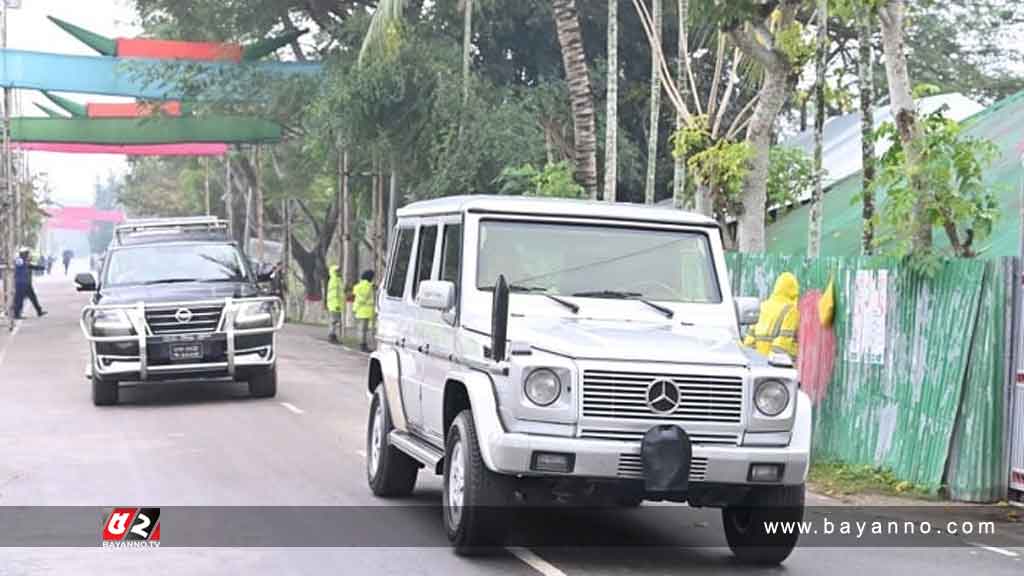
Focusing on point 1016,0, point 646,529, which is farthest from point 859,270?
point 1016,0

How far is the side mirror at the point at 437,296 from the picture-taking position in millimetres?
10055

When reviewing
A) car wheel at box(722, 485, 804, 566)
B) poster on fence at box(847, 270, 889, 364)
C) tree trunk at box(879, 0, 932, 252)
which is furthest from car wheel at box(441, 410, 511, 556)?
poster on fence at box(847, 270, 889, 364)

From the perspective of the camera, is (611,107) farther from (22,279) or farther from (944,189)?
(22,279)

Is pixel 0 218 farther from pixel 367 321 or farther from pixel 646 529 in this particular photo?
pixel 646 529

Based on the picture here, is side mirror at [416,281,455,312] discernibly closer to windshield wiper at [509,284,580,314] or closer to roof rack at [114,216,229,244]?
windshield wiper at [509,284,580,314]

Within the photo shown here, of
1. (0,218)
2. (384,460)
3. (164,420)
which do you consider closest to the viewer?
(384,460)

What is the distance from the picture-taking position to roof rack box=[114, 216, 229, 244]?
68.7 ft

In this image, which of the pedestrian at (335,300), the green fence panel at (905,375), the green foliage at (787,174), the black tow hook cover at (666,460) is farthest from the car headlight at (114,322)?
the pedestrian at (335,300)

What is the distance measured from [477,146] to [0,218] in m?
24.0

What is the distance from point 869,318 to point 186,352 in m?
8.76

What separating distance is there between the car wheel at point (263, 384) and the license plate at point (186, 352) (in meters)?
0.93

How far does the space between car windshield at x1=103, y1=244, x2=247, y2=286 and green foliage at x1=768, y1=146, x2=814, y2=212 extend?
8142 mm

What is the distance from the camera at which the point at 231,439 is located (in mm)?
15695

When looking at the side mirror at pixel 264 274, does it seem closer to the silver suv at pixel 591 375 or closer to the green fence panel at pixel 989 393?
the silver suv at pixel 591 375
